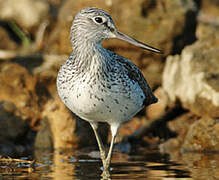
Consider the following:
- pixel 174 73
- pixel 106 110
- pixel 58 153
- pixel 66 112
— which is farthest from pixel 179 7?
pixel 106 110

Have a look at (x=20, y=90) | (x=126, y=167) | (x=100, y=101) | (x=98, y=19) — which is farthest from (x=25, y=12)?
(x=100, y=101)

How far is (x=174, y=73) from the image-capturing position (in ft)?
49.4

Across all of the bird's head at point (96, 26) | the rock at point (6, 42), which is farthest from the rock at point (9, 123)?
the rock at point (6, 42)

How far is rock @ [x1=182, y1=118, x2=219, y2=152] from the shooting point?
1242cm

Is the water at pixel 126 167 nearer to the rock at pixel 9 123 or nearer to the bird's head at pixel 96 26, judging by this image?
the rock at pixel 9 123

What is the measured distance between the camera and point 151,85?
1636cm

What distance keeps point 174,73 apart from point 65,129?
12.3 ft

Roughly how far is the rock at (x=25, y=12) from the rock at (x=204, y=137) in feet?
31.6

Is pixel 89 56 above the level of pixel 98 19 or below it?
below

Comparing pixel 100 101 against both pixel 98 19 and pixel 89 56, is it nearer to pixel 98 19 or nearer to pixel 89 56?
pixel 89 56

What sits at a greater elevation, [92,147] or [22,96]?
[22,96]

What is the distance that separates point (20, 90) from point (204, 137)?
576 cm

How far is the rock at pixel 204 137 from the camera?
40.8ft

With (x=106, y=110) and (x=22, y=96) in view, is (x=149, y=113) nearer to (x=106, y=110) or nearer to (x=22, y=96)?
(x=22, y=96)
